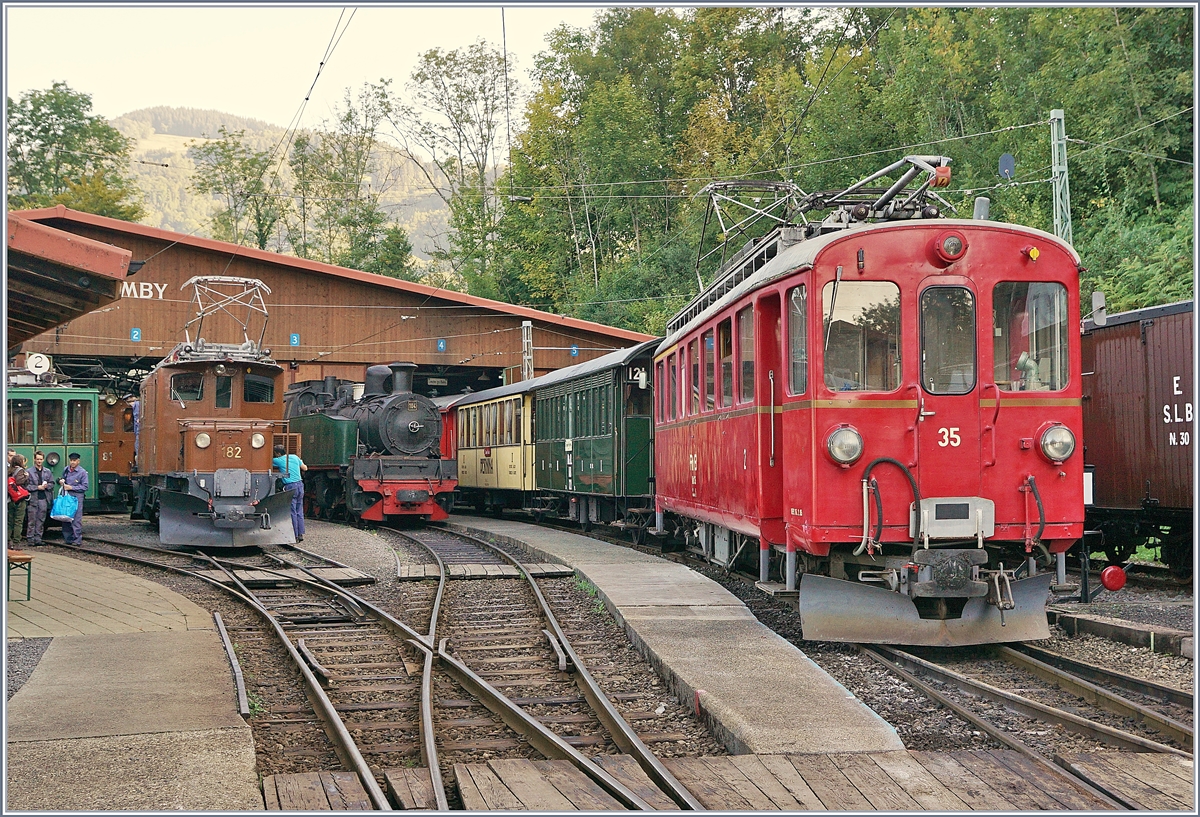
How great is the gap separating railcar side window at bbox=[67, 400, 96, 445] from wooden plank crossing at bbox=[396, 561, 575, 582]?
33.7 feet

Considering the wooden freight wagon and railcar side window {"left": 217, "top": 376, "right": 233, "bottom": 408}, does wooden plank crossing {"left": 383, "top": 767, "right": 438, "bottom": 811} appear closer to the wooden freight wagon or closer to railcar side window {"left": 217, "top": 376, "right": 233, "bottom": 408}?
the wooden freight wagon

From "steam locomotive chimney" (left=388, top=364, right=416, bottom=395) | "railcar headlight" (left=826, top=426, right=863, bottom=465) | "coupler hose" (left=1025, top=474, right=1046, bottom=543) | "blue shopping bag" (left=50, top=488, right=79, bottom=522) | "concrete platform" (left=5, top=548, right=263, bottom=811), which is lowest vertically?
"concrete platform" (left=5, top=548, right=263, bottom=811)

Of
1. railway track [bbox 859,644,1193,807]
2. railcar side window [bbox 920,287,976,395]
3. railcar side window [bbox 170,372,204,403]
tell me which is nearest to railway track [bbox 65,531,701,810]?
railway track [bbox 859,644,1193,807]

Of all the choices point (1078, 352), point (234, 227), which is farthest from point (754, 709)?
point (234, 227)

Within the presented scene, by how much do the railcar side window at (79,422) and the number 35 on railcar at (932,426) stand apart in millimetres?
17493

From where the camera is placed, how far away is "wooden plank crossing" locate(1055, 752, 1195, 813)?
5.08m

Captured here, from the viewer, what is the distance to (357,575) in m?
14.2

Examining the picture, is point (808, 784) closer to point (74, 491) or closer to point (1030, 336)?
point (1030, 336)

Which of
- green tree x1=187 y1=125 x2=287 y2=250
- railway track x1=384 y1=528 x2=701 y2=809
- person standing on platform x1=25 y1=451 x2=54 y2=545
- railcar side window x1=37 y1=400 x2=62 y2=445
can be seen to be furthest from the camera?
green tree x1=187 y1=125 x2=287 y2=250

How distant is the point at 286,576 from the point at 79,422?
32.8 feet

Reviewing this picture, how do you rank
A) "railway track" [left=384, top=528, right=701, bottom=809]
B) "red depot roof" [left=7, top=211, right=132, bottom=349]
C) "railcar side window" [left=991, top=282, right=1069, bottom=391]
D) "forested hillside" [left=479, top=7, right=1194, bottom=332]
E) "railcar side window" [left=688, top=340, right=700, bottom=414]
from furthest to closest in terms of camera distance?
"forested hillside" [left=479, top=7, right=1194, bottom=332], "railcar side window" [left=688, top=340, right=700, bottom=414], "railcar side window" [left=991, top=282, right=1069, bottom=391], "red depot roof" [left=7, top=211, right=132, bottom=349], "railway track" [left=384, top=528, right=701, bottom=809]

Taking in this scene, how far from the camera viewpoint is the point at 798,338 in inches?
332

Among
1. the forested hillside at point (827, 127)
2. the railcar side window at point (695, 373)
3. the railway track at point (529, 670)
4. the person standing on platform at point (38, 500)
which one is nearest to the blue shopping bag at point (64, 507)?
the person standing on platform at point (38, 500)

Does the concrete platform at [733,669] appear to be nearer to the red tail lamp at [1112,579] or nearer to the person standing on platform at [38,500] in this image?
the red tail lamp at [1112,579]
